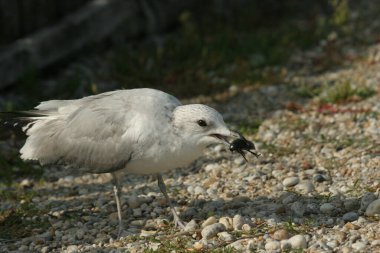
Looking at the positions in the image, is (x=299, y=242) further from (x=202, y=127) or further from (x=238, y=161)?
(x=238, y=161)

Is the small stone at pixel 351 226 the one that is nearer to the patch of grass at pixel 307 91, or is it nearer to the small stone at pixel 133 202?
the small stone at pixel 133 202

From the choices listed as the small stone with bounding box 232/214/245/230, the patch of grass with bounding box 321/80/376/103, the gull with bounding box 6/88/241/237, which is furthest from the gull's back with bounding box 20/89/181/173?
the patch of grass with bounding box 321/80/376/103

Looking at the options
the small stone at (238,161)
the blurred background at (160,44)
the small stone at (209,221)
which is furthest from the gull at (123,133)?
the blurred background at (160,44)

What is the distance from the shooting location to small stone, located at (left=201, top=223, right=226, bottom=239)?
5160 millimetres

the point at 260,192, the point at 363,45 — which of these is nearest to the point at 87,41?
the point at 363,45

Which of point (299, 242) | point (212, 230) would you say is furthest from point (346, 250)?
point (212, 230)

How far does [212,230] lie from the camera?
518 cm

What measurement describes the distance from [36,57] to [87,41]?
94 cm

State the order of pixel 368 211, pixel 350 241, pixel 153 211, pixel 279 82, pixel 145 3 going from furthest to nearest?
pixel 145 3
pixel 279 82
pixel 153 211
pixel 368 211
pixel 350 241

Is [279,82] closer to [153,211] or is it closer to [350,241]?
[153,211]

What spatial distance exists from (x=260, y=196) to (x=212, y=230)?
34.5 inches

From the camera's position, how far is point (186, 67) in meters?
9.21

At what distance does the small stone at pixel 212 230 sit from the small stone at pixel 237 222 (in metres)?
0.09

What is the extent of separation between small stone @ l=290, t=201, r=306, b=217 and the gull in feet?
2.79
